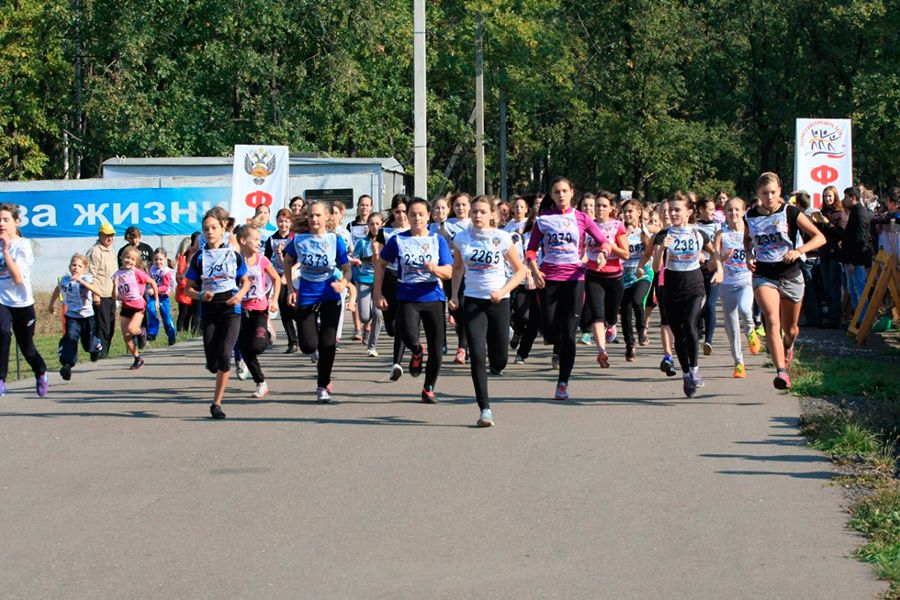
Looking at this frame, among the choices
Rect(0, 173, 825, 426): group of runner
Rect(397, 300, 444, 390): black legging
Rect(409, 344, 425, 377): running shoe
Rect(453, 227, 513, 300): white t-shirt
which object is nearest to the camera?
Rect(453, 227, 513, 300): white t-shirt

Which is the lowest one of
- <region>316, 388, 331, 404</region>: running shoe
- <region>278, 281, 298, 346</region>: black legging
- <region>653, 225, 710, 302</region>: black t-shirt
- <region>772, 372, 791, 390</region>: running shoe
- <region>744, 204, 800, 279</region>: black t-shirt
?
<region>316, 388, 331, 404</region>: running shoe

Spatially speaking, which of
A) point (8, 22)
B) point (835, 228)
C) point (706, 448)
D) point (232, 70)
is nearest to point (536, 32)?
point (232, 70)

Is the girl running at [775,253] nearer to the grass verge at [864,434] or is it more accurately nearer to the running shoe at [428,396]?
the grass verge at [864,434]

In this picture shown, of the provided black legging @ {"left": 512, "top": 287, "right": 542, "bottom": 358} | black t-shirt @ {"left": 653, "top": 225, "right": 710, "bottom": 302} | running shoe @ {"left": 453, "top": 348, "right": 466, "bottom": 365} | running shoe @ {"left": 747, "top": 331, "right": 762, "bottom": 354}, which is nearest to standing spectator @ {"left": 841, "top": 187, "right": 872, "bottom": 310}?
running shoe @ {"left": 747, "top": 331, "right": 762, "bottom": 354}

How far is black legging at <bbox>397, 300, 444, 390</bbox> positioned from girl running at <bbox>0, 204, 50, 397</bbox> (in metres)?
3.49

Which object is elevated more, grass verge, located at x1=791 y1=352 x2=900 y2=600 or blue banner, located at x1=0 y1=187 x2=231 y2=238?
blue banner, located at x1=0 y1=187 x2=231 y2=238

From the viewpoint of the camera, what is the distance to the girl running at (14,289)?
43.1 ft

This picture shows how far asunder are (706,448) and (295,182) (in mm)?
24047

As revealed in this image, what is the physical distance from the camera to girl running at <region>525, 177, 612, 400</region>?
1241 centimetres

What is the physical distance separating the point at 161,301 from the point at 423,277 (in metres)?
9.23

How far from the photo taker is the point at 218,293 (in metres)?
11.8

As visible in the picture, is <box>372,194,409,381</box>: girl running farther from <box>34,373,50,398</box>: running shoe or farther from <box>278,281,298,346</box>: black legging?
<box>34,373,50,398</box>: running shoe

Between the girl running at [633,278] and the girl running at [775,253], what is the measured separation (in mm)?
3213

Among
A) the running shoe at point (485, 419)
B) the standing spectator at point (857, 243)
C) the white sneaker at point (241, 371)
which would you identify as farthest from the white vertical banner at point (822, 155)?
the running shoe at point (485, 419)
